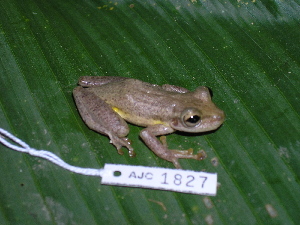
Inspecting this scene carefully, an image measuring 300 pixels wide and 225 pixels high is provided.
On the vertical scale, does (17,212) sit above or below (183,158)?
below

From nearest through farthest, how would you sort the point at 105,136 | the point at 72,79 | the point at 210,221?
the point at 210,221, the point at 105,136, the point at 72,79

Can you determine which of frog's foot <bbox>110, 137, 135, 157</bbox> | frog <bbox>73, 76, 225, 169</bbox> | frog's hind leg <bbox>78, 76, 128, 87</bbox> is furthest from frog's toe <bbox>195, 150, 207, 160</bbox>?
frog's hind leg <bbox>78, 76, 128, 87</bbox>

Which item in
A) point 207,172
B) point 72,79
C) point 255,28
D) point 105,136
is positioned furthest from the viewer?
point 255,28

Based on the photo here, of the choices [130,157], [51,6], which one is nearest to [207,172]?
[130,157]

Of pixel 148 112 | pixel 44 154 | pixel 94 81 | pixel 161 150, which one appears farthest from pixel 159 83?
pixel 44 154

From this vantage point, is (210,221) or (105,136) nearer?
(210,221)

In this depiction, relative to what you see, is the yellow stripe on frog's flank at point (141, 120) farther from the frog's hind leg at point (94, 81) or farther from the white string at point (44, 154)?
the white string at point (44, 154)

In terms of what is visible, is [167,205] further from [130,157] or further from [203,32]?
[203,32]

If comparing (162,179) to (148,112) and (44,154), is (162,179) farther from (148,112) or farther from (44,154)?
(44,154)
